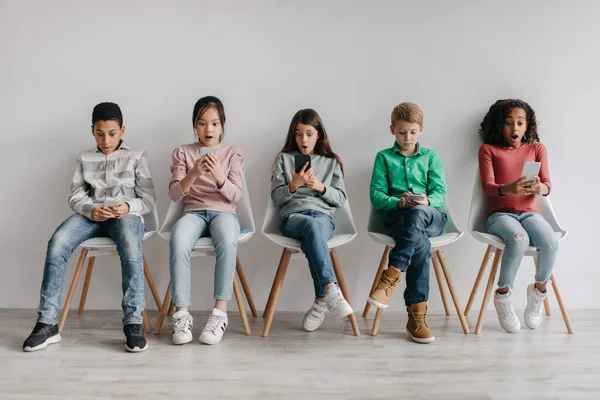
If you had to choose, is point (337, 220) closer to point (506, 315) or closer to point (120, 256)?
point (506, 315)

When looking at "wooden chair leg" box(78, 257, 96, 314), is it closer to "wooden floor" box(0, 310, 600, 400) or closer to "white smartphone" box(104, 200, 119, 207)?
"wooden floor" box(0, 310, 600, 400)

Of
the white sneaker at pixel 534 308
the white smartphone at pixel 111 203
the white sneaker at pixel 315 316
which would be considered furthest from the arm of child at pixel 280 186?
the white sneaker at pixel 534 308

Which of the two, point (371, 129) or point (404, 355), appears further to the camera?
point (371, 129)

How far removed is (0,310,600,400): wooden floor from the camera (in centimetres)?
191

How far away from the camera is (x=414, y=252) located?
2543 millimetres

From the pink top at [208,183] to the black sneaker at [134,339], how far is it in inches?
24.8

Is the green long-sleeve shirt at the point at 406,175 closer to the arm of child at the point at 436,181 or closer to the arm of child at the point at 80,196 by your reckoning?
the arm of child at the point at 436,181

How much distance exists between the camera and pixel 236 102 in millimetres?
3072

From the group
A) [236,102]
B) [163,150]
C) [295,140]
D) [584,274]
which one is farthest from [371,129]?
[584,274]

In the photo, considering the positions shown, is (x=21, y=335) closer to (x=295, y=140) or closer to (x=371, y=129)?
(x=295, y=140)

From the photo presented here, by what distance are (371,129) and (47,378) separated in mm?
1927

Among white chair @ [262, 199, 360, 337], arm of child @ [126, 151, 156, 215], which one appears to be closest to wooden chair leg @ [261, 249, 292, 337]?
white chair @ [262, 199, 360, 337]

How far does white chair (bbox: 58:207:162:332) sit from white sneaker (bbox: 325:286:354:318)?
0.84 m

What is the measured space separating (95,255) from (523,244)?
1.95 m
